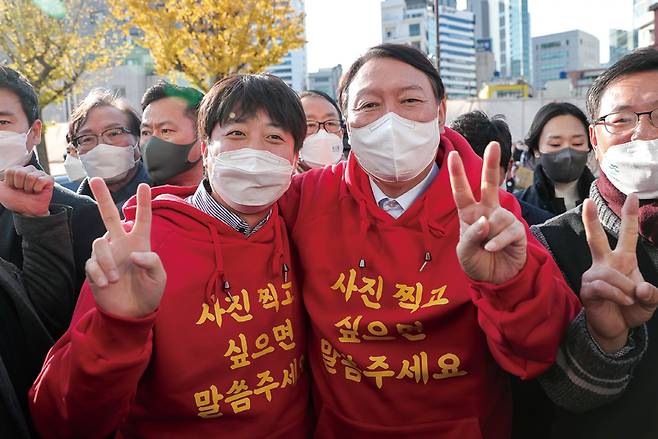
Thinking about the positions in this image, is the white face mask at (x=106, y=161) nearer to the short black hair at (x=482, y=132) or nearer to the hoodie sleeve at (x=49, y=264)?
the hoodie sleeve at (x=49, y=264)

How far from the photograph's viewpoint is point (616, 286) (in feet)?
5.32

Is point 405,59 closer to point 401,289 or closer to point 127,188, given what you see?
point 401,289

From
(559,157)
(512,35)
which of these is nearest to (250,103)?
(559,157)

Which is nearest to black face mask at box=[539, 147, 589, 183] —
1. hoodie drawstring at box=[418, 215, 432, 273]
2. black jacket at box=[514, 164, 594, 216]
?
black jacket at box=[514, 164, 594, 216]

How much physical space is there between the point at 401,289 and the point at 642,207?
90 centimetres

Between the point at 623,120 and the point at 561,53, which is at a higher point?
the point at 561,53

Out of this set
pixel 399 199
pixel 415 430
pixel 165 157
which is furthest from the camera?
pixel 165 157

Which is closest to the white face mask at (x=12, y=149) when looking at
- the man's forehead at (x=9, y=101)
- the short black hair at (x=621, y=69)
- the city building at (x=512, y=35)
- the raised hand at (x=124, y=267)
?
the man's forehead at (x=9, y=101)

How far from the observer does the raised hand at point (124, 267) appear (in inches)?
63.8

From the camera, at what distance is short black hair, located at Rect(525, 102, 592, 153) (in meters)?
4.16

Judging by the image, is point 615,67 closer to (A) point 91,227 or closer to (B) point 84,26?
(A) point 91,227

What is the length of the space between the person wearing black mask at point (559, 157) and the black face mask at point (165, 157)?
2.58 metres

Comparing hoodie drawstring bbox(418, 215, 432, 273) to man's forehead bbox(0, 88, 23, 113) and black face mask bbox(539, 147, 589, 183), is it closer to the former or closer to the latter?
man's forehead bbox(0, 88, 23, 113)

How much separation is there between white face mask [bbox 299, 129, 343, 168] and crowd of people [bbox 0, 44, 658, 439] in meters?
1.75
